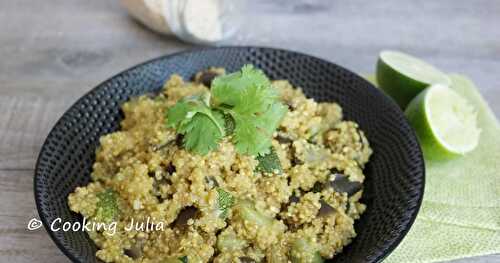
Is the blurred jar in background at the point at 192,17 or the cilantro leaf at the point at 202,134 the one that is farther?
the blurred jar in background at the point at 192,17

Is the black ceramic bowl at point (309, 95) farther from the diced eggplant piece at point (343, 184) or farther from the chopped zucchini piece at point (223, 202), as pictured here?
the chopped zucchini piece at point (223, 202)

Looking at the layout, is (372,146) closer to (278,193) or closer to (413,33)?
(278,193)

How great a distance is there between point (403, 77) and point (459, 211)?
763 millimetres

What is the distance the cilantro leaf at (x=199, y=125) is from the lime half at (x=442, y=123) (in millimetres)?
1009

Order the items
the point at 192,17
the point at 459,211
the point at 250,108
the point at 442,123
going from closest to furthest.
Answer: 1. the point at 250,108
2. the point at 459,211
3. the point at 442,123
4. the point at 192,17

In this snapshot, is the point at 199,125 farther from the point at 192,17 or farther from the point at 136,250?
the point at 192,17

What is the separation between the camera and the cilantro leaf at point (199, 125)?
2.15m

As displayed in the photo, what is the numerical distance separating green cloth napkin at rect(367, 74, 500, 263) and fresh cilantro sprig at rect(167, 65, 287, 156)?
732 mm

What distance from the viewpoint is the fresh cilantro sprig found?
2.17 m

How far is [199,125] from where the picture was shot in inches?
85.4

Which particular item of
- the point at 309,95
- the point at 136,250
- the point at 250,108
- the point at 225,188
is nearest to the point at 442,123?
the point at 309,95

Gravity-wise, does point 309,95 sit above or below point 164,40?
above

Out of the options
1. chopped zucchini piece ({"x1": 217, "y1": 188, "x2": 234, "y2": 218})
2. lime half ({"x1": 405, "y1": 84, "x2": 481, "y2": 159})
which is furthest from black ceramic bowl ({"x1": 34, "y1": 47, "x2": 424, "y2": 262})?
chopped zucchini piece ({"x1": 217, "y1": 188, "x2": 234, "y2": 218})

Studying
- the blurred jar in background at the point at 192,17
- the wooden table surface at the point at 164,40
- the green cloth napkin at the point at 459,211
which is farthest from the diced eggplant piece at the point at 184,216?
the blurred jar in background at the point at 192,17
